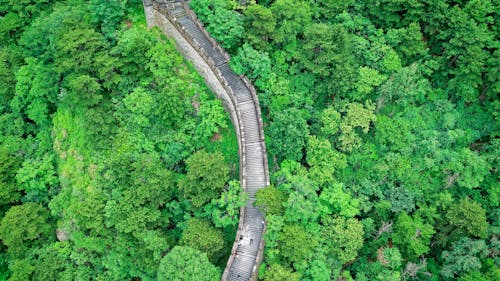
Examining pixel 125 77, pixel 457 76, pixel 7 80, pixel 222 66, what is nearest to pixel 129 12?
pixel 125 77

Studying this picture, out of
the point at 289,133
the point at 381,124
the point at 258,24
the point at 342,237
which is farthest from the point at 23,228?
the point at 381,124

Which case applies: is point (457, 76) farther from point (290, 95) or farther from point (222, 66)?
point (222, 66)

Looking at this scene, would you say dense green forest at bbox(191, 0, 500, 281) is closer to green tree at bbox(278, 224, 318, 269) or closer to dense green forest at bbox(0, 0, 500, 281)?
dense green forest at bbox(0, 0, 500, 281)

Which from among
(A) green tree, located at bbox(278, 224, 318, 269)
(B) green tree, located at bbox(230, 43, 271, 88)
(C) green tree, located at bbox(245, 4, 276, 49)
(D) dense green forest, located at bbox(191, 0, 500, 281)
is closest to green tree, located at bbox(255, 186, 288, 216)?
(D) dense green forest, located at bbox(191, 0, 500, 281)

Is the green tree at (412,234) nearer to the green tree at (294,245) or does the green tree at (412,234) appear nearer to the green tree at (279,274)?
the green tree at (294,245)

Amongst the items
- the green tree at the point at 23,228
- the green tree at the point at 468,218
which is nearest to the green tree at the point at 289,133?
the green tree at the point at 468,218

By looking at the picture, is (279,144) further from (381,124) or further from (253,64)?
(381,124)
